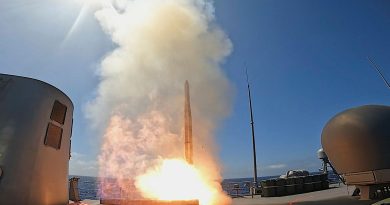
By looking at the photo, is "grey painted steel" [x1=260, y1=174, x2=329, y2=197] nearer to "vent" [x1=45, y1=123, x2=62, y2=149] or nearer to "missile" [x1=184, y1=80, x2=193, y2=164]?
"missile" [x1=184, y1=80, x2=193, y2=164]

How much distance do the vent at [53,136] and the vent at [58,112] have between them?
9.0 inches

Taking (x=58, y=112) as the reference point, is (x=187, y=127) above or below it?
above

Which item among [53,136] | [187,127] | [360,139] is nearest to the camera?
[53,136]

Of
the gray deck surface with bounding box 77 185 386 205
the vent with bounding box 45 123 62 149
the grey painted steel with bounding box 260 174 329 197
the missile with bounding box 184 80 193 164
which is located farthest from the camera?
the grey painted steel with bounding box 260 174 329 197

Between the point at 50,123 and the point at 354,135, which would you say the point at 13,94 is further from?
the point at 354,135

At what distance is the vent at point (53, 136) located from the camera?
27.9 ft

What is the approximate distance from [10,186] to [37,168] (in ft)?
2.49

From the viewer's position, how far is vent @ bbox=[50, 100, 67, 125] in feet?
29.3

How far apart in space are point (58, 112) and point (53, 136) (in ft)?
2.54

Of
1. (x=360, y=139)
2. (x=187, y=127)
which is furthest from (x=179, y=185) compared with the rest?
(x=360, y=139)

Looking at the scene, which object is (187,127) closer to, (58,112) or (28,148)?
(58,112)

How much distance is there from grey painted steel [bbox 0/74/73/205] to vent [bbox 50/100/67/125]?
17cm

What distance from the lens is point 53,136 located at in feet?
28.8

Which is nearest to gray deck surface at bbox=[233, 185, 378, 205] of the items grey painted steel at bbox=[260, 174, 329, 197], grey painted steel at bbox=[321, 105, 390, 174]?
grey painted steel at bbox=[321, 105, 390, 174]
